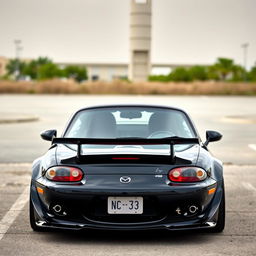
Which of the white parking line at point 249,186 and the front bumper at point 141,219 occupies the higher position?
the front bumper at point 141,219

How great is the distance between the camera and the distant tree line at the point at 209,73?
11248 cm

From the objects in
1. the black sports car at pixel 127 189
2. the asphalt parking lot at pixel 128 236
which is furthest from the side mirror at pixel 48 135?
the black sports car at pixel 127 189

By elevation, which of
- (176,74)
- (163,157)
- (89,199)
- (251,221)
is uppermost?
(163,157)

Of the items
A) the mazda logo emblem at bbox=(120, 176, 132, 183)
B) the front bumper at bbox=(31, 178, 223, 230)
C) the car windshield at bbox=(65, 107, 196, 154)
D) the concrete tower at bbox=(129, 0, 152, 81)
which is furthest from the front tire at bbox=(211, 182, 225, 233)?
the concrete tower at bbox=(129, 0, 152, 81)

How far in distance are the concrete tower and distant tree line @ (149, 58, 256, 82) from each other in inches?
183

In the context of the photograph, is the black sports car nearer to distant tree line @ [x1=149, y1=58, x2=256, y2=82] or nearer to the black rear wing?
the black rear wing

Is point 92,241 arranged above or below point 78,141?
below

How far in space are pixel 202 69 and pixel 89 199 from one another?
114 metres

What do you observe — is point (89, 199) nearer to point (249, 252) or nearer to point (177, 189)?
point (177, 189)

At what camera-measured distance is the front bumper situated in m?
5.32

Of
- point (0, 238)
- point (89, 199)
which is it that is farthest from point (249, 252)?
point (0, 238)

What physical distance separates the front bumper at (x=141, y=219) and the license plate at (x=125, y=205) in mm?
65

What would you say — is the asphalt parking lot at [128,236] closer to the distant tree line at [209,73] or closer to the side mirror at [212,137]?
the side mirror at [212,137]

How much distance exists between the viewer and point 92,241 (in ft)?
18.6
